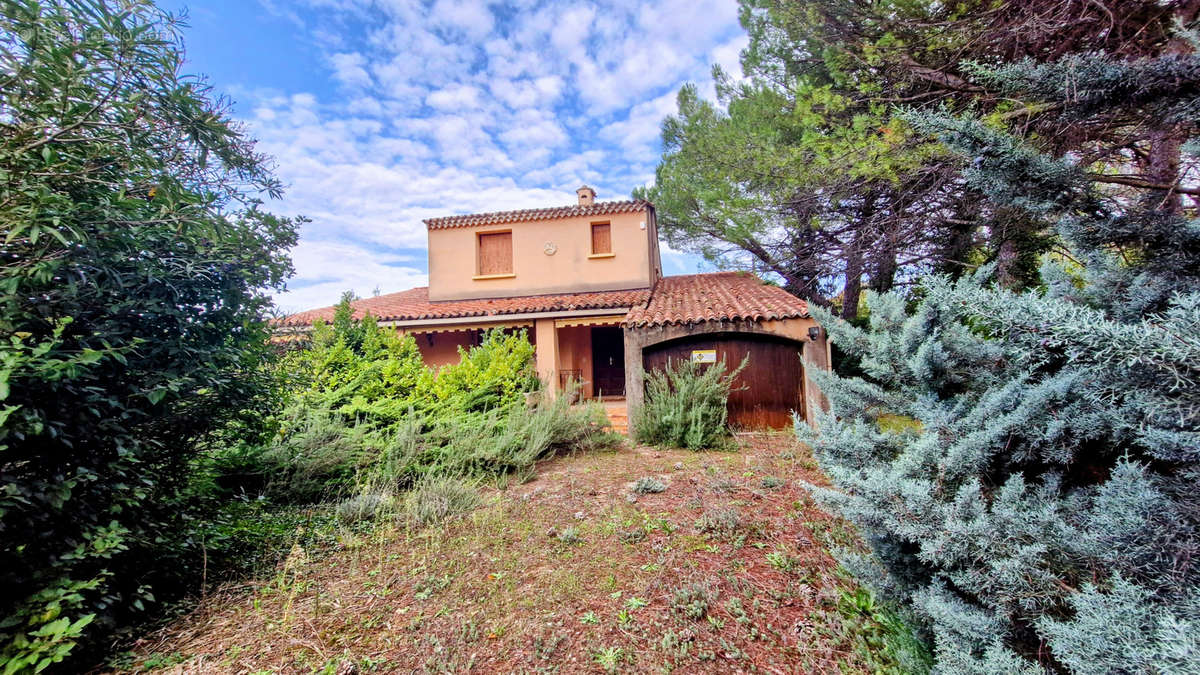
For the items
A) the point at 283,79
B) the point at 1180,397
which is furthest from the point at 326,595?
the point at 283,79

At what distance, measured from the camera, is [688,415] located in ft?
26.6

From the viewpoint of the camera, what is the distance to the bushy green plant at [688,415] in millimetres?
8070

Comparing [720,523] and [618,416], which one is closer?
[720,523]

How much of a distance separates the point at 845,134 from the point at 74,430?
8871mm

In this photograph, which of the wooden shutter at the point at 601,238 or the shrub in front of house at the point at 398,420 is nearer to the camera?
the shrub in front of house at the point at 398,420

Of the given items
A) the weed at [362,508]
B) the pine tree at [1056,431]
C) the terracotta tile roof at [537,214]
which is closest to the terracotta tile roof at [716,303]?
the terracotta tile roof at [537,214]

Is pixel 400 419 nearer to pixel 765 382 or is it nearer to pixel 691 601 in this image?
pixel 691 601

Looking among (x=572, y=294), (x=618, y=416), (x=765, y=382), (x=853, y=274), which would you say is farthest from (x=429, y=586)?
(x=572, y=294)

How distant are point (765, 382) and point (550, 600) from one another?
8126 millimetres

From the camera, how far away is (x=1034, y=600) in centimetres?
176

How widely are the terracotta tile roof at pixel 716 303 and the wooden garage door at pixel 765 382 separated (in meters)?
0.71

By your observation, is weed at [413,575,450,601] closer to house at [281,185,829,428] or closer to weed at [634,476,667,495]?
weed at [634,476,667,495]

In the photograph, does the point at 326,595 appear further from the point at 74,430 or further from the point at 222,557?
the point at 74,430

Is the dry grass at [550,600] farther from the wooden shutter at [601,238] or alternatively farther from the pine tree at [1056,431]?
the wooden shutter at [601,238]
